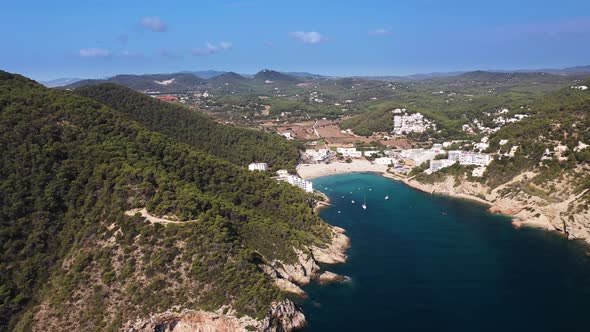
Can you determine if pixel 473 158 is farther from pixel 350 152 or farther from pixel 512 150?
pixel 350 152

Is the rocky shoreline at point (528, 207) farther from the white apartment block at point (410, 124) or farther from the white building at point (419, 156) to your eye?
the white apartment block at point (410, 124)

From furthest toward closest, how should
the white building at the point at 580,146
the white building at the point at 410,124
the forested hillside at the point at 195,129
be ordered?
1. the white building at the point at 410,124
2. the forested hillside at the point at 195,129
3. the white building at the point at 580,146

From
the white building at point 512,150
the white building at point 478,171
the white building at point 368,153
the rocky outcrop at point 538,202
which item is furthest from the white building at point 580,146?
the white building at point 368,153

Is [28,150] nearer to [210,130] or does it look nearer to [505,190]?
[210,130]

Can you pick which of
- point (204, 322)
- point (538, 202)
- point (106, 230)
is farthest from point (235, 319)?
point (538, 202)

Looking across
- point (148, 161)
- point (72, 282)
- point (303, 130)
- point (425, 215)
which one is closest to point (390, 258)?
point (425, 215)

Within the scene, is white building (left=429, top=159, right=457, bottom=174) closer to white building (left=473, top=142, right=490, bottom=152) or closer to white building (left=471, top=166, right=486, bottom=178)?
white building (left=473, top=142, right=490, bottom=152)
